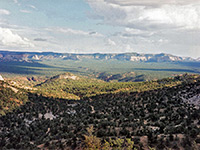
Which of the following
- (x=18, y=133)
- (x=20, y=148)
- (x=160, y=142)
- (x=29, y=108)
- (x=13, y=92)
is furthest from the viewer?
(x=13, y=92)

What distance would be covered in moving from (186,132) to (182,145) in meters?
3.49

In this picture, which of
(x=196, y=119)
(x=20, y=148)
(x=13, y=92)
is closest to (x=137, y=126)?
(x=196, y=119)

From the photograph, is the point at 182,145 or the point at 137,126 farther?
the point at 137,126

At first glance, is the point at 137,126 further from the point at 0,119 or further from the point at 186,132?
the point at 0,119

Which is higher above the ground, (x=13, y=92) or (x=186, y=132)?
(x=186, y=132)

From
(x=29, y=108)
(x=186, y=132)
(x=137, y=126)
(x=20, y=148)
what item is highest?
(x=186, y=132)

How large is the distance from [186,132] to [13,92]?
264 feet

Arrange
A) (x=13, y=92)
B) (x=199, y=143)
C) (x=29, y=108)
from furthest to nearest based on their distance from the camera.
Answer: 1. (x=13, y=92)
2. (x=29, y=108)
3. (x=199, y=143)

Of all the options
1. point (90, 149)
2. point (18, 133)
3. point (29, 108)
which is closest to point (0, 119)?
point (29, 108)

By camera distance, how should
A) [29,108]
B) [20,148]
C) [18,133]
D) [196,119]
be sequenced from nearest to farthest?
[20,148] < [196,119] < [18,133] < [29,108]

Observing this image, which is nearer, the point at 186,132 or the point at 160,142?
the point at 160,142

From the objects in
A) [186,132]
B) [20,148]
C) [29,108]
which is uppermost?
[186,132]

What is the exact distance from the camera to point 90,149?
18891mm

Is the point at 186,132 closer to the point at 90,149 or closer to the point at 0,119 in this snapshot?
the point at 90,149
